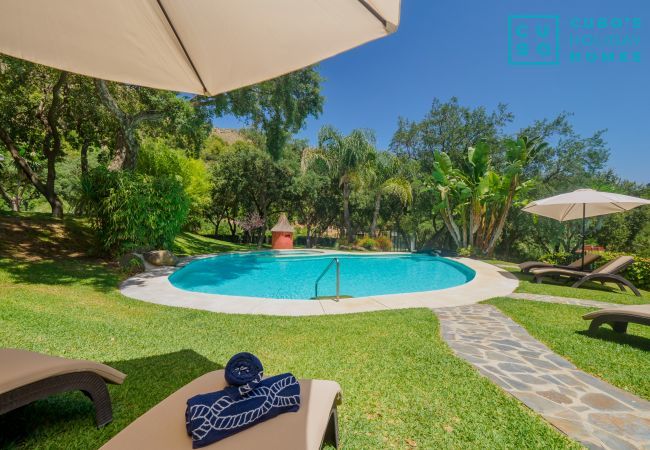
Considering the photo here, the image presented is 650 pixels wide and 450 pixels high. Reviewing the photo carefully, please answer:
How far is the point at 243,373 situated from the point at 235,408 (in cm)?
32

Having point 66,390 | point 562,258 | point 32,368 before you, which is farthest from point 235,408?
point 562,258

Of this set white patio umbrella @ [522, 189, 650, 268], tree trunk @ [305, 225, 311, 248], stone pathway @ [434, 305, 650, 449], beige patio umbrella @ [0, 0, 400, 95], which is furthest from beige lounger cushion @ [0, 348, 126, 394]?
tree trunk @ [305, 225, 311, 248]

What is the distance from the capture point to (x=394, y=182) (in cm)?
2056

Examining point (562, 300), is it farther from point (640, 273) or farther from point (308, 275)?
point (308, 275)

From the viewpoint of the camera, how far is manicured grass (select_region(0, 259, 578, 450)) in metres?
2.29

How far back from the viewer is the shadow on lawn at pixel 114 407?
2.20 metres

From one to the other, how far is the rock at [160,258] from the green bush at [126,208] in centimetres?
39

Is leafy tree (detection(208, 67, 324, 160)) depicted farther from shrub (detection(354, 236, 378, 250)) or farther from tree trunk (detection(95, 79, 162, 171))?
shrub (detection(354, 236, 378, 250))

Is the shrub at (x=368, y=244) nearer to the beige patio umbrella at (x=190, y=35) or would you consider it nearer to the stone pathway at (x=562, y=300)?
the stone pathway at (x=562, y=300)

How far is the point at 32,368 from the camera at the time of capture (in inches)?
→ 75.7

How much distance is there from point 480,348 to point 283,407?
3352 mm

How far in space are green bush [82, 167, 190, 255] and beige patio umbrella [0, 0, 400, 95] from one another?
29.0ft
